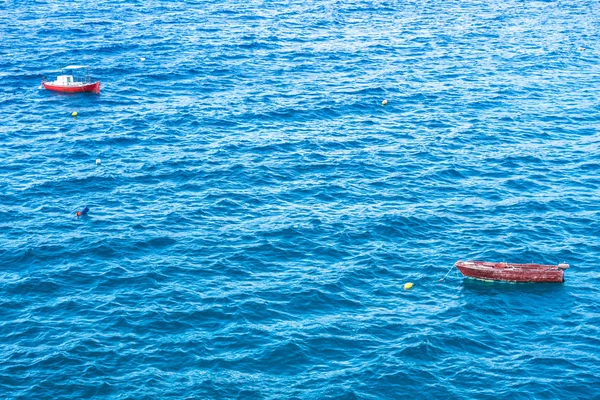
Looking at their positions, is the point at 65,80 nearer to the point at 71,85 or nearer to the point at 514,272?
the point at 71,85

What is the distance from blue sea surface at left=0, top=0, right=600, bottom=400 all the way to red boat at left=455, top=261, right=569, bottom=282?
1016 millimetres

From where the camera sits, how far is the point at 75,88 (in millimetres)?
118375

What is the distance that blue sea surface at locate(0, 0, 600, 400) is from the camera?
6369 centimetres

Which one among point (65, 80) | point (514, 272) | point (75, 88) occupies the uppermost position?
point (65, 80)

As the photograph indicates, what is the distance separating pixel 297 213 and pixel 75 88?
49.2 m

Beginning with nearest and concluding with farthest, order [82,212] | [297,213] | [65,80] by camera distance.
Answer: [82,212] < [297,213] < [65,80]

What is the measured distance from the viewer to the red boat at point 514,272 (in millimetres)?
73875

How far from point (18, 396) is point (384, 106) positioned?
7104 centimetres

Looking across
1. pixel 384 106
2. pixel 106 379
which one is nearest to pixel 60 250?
pixel 106 379

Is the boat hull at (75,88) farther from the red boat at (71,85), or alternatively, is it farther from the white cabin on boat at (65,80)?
the white cabin on boat at (65,80)

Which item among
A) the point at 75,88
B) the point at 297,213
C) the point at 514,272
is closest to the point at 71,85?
the point at 75,88

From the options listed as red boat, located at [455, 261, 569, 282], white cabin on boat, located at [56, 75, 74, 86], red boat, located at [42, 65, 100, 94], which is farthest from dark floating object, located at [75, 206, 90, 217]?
white cabin on boat, located at [56, 75, 74, 86]

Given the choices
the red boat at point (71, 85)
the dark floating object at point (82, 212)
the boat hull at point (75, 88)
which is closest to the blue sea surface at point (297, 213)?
the dark floating object at point (82, 212)

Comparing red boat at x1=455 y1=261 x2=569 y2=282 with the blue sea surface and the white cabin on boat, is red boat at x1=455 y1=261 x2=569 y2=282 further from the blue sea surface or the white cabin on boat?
the white cabin on boat
